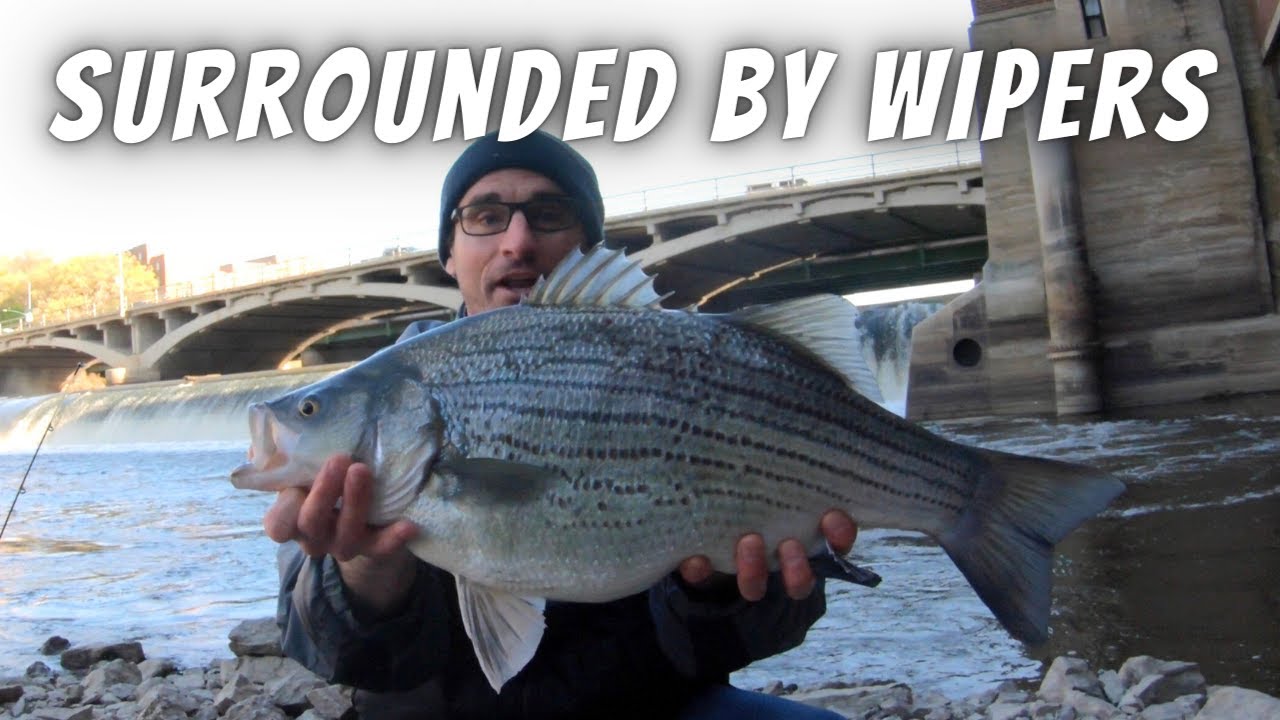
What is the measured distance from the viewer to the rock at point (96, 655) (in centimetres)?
622

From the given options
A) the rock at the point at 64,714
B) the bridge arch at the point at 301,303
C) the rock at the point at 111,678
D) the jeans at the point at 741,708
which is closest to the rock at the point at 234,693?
the rock at the point at 64,714

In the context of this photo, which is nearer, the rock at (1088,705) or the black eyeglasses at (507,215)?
the black eyeglasses at (507,215)

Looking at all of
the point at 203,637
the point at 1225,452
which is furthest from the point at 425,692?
the point at 1225,452

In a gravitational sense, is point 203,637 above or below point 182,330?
below

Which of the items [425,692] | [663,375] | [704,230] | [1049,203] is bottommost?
[425,692]

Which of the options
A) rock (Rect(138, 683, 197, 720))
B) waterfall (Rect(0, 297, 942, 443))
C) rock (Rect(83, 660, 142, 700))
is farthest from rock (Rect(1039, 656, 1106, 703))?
waterfall (Rect(0, 297, 942, 443))

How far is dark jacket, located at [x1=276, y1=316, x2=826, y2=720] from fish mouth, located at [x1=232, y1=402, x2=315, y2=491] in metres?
0.38

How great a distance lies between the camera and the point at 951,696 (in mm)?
4605

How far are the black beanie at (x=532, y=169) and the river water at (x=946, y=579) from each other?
8.27ft

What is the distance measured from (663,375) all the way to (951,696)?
10.5 feet

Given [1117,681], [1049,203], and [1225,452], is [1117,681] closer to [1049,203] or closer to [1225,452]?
[1225,452]

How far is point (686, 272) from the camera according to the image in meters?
38.8

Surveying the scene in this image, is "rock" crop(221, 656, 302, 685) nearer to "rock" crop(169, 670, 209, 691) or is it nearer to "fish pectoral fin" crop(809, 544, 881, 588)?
"rock" crop(169, 670, 209, 691)

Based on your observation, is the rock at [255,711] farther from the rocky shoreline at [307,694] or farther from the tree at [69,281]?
the tree at [69,281]
